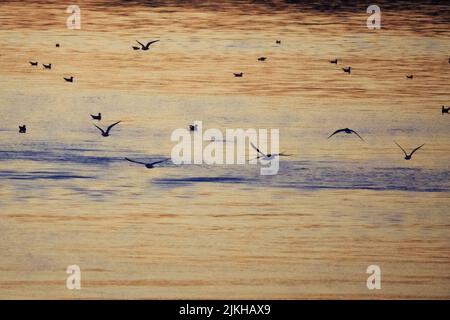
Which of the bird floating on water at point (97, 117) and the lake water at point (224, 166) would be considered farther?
the bird floating on water at point (97, 117)

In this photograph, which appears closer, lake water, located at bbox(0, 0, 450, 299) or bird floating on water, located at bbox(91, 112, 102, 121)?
lake water, located at bbox(0, 0, 450, 299)

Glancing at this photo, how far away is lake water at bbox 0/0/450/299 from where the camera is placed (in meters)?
3.08

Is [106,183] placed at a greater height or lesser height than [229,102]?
lesser

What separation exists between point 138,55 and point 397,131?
114 cm

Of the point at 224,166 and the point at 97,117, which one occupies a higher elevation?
the point at 97,117

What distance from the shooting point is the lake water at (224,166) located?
308cm

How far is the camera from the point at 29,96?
3.19 meters

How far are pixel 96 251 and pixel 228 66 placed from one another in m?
0.95

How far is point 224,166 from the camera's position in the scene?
3.18m
